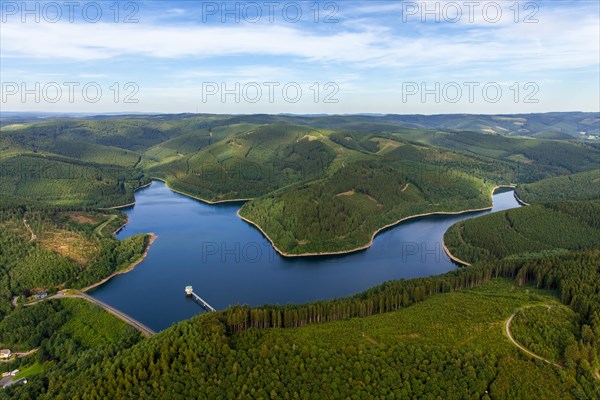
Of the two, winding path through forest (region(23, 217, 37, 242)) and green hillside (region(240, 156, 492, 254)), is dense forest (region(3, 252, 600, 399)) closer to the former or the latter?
green hillside (region(240, 156, 492, 254))

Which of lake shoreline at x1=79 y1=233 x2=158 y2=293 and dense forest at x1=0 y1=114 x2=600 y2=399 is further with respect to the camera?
lake shoreline at x1=79 y1=233 x2=158 y2=293

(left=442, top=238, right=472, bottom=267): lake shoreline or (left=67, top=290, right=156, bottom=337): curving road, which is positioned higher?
(left=442, top=238, right=472, bottom=267): lake shoreline

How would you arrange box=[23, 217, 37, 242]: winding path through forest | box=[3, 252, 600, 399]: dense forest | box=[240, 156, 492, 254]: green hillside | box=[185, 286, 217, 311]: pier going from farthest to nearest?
box=[240, 156, 492, 254]: green hillside < box=[23, 217, 37, 242]: winding path through forest < box=[185, 286, 217, 311]: pier < box=[3, 252, 600, 399]: dense forest

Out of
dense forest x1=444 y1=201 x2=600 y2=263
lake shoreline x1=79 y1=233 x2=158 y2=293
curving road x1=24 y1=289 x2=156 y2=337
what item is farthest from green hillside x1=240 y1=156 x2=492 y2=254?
curving road x1=24 y1=289 x2=156 y2=337

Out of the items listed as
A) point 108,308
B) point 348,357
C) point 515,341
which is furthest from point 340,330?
point 108,308

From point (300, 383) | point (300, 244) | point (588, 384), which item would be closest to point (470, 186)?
point (300, 244)

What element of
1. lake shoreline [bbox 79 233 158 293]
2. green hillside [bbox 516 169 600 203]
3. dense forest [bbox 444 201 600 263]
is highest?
green hillside [bbox 516 169 600 203]

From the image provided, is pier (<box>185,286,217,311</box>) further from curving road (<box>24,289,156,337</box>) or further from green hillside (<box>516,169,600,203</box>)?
green hillside (<box>516,169,600,203</box>)

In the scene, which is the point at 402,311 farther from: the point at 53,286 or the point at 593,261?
the point at 53,286

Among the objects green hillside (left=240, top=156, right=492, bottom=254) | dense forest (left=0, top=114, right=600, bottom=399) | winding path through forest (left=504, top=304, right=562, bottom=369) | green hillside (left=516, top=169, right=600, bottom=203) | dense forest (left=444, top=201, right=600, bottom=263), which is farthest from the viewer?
green hillside (left=516, top=169, right=600, bottom=203)
